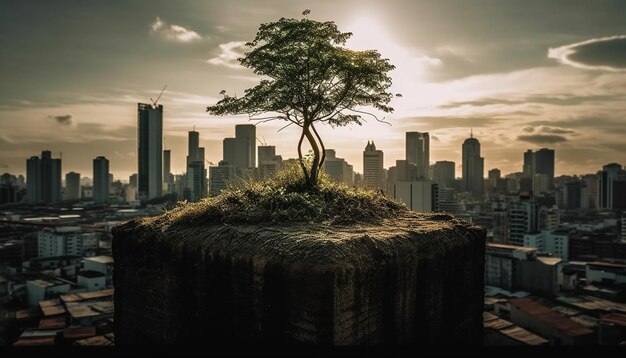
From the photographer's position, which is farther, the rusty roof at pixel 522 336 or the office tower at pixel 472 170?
the office tower at pixel 472 170

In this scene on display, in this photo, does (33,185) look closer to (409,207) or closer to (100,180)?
(100,180)

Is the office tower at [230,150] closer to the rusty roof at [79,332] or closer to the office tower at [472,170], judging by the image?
the rusty roof at [79,332]

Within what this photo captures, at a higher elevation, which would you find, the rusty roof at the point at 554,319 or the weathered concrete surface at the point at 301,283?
the weathered concrete surface at the point at 301,283

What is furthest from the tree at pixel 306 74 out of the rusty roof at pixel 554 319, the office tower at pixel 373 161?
the rusty roof at pixel 554 319

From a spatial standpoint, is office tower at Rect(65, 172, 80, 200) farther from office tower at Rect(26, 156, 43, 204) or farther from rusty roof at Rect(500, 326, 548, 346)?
rusty roof at Rect(500, 326, 548, 346)

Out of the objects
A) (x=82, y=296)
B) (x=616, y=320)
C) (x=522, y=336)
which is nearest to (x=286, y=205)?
(x=522, y=336)

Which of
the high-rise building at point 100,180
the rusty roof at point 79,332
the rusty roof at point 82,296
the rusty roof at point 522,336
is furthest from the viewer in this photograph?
the high-rise building at point 100,180

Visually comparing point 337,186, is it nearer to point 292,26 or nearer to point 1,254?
point 292,26
